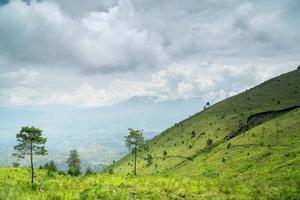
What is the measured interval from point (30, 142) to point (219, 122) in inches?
2659

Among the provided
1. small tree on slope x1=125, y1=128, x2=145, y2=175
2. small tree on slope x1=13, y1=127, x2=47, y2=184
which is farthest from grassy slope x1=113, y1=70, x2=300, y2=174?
small tree on slope x1=13, y1=127, x2=47, y2=184

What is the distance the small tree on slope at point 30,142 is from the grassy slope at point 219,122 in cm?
4247

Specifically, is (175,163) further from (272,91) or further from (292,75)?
(292,75)

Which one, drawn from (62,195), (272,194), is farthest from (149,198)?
(272,194)

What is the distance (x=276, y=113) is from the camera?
95.9 meters

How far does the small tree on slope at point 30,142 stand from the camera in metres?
48.6

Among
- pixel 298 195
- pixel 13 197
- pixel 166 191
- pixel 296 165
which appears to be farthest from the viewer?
pixel 296 165

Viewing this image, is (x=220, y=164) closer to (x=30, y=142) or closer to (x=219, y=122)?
(x=30, y=142)

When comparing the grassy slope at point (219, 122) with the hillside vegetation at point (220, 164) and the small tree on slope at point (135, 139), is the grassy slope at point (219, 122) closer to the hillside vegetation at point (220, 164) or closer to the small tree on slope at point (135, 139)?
the hillside vegetation at point (220, 164)

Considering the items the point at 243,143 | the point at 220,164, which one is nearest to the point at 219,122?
the point at 243,143

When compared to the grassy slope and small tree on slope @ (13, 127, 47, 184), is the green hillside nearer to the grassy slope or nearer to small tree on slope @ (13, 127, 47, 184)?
the grassy slope

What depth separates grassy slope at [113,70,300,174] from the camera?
93.4 meters

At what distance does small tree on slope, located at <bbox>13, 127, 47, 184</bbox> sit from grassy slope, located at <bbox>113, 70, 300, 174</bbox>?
42.5 metres

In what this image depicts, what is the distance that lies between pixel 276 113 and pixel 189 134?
88.5 ft
